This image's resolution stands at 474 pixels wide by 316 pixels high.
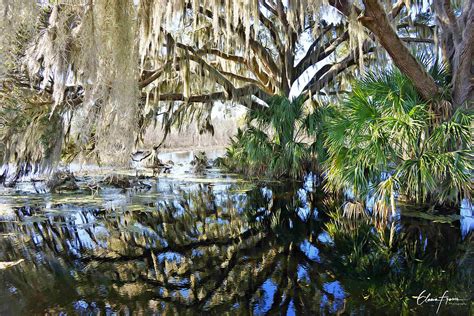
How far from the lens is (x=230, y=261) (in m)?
3.67

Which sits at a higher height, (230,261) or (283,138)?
(283,138)

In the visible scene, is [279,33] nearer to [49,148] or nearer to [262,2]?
[262,2]

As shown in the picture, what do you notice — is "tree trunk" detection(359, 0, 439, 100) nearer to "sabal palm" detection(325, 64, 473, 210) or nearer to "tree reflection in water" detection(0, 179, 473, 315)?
"sabal palm" detection(325, 64, 473, 210)

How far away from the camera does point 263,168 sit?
10.5 meters

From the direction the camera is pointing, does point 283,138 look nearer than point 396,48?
No

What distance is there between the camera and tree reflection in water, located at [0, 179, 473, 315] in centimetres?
272

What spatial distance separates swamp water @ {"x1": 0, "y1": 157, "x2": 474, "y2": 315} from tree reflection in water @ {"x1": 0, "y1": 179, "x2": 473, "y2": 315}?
12 mm

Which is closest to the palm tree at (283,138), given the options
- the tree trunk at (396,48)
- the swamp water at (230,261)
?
the swamp water at (230,261)

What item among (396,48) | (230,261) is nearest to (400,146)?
(396,48)

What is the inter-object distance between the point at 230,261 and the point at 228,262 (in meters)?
0.04

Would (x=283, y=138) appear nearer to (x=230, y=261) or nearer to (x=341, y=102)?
(x=341, y=102)

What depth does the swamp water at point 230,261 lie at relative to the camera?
2689 millimetres

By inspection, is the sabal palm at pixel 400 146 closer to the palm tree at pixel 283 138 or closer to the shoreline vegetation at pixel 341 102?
the shoreline vegetation at pixel 341 102

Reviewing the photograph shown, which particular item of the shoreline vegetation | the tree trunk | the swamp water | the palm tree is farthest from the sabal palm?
the palm tree
